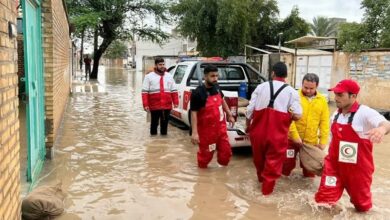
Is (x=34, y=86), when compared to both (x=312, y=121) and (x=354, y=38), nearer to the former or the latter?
(x=312, y=121)

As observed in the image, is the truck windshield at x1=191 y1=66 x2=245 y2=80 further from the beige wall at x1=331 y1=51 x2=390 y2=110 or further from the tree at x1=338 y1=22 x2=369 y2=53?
the tree at x1=338 y1=22 x2=369 y2=53

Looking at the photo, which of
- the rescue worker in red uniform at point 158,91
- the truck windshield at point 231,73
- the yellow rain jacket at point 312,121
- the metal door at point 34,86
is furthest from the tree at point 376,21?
the metal door at point 34,86

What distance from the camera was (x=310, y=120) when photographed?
5.64 metres

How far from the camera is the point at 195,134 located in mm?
6039

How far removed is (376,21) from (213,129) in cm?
1239

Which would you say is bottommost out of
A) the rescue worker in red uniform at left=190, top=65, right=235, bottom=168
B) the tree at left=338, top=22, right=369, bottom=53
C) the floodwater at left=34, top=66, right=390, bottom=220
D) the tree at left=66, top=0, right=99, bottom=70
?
the floodwater at left=34, top=66, right=390, bottom=220

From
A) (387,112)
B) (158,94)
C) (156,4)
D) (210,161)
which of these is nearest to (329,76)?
(387,112)

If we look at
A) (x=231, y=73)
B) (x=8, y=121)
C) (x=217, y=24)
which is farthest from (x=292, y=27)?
(x=8, y=121)

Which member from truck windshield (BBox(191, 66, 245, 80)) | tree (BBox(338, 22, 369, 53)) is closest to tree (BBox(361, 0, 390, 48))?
tree (BBox(338, 22, 369, 53))

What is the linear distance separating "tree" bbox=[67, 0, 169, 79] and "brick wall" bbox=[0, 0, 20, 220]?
84.4 ft

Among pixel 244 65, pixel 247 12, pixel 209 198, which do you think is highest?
pixel 247 12

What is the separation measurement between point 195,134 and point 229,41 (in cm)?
1866

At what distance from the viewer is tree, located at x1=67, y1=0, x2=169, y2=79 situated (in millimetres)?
28328

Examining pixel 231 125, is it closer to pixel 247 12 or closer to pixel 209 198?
pixel 209 198
